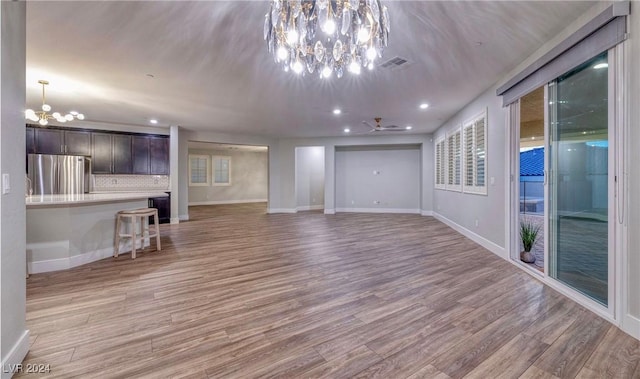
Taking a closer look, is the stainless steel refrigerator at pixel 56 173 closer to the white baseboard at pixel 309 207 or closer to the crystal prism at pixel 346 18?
the white baseboard at pixel 309 207

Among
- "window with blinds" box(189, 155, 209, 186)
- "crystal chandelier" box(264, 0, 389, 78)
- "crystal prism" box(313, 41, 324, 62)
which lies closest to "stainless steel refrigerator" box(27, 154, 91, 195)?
"window with blinds" box(189, 155, 209, 186)

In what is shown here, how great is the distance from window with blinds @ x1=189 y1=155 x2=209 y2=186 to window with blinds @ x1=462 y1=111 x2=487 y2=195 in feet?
33.1

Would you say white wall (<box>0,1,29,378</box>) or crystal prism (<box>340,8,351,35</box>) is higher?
crystal prism (<box>340,8,351,35</box>)

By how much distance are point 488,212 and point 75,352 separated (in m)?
5.07

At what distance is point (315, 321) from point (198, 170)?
10946mm

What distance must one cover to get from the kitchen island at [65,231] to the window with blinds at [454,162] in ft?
20.7

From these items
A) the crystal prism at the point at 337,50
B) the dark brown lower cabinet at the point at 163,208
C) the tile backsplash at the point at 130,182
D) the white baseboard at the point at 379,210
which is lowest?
the white baseboard at the point at 379,210

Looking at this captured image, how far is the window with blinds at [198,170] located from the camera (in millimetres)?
11493

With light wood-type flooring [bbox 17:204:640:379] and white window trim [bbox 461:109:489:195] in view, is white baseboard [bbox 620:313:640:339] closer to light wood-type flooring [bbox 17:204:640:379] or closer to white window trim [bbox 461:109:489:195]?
light wood-type flooring [bbox 17:204:640:379]

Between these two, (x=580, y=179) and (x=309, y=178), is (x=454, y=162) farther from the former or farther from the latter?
(x=309, y=178)

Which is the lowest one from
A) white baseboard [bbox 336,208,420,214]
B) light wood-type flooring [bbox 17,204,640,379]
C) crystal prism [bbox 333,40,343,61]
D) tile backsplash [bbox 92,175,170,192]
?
light wood-type flooring [bbox 17,204,640,379]

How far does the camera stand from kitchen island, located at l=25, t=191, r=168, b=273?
3.32 metres

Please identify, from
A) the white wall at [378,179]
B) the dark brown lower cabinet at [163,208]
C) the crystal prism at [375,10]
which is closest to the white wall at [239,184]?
the dark brown lower cabinet at [163,208]

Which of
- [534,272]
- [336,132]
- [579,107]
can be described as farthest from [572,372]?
[336,132]
